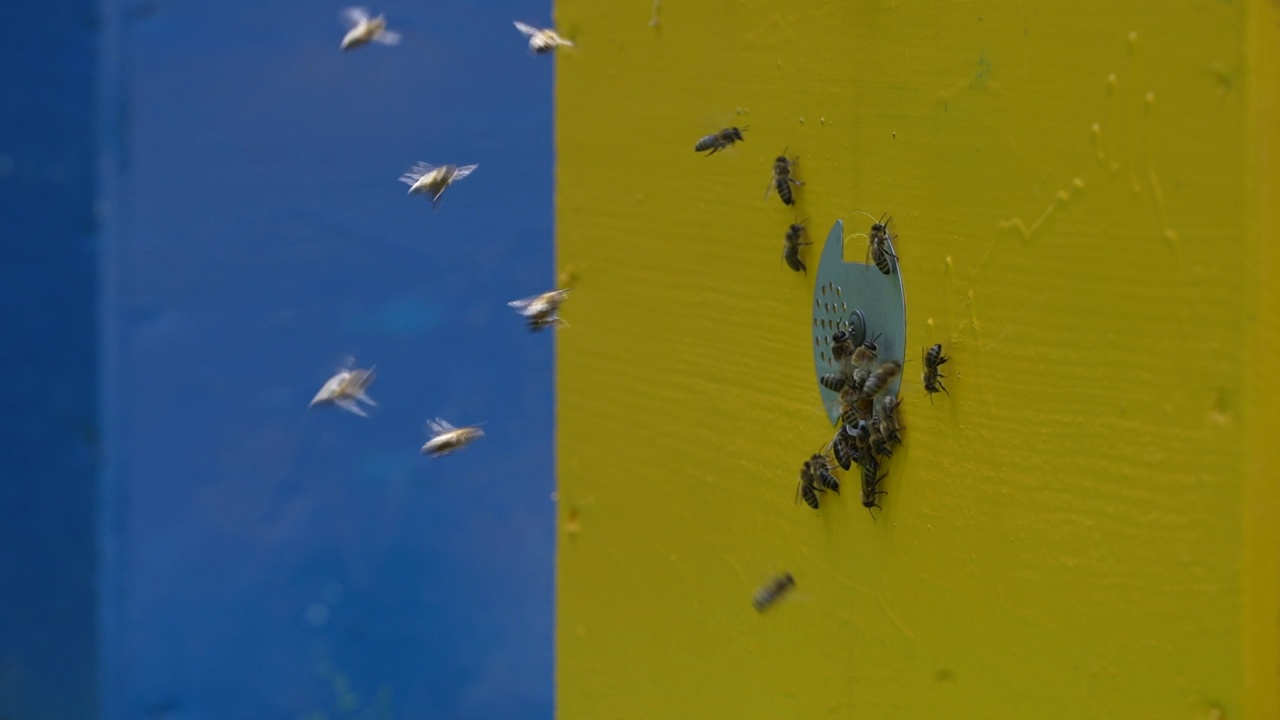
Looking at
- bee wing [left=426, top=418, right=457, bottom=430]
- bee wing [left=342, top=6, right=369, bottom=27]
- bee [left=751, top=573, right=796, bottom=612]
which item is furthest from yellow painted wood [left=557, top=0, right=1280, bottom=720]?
bee wing [left=342, top=6, right=369, bottom=27]

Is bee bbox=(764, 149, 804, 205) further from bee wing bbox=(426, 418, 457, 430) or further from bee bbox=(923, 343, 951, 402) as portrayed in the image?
bee wing bbox=(426, 418, 457, 430)

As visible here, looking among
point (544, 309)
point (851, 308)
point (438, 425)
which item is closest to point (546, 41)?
point (544, 309)

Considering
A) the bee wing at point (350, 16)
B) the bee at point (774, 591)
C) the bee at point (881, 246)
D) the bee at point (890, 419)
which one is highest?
the bee at point (881, 246)

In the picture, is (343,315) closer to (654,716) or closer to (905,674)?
(654,716)

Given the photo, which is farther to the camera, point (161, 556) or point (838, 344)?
point (161, 556)

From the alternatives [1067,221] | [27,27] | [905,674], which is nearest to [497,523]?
[27,27]

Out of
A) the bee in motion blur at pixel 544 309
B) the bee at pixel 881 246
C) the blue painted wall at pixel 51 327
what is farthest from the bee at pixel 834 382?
the blue painted wall at pixel 51 327

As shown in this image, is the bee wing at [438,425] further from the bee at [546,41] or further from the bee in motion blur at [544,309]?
the bee at [546,41]
